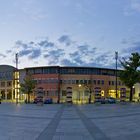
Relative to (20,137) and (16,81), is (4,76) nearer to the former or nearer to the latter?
(16,81)

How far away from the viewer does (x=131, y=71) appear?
7712cm

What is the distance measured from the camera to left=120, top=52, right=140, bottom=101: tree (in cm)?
7638

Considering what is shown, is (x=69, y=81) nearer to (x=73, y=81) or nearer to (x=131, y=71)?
(x=73, y=81)

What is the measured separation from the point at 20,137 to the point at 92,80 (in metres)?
96.4

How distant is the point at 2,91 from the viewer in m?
132

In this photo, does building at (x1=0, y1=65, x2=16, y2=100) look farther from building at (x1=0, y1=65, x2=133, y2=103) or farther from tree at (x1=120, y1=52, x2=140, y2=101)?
tree at (x1=120, y1=52, x2=140, y2=101)

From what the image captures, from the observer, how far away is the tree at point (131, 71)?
76.4m

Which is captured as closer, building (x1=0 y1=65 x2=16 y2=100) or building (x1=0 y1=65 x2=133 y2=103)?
building (x1=0 y1=65 x2=133 y2=103)

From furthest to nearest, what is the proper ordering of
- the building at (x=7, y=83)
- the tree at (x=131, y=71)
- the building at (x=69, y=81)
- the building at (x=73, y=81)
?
the building at (x=7, y=83) < the building at (x=69, y=81) < the building at (x=73, y=81) < the tree at (x=131, y=71)

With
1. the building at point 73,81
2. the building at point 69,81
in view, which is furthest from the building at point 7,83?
the building at point 69,81

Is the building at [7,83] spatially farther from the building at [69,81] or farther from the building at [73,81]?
the building at [69,81]

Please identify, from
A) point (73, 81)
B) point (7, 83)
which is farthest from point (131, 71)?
point (7, 83)

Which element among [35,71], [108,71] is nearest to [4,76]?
[35,71]

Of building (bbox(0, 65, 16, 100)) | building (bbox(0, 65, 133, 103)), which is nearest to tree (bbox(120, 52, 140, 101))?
building (bbox(0, 65, 133, 103))
